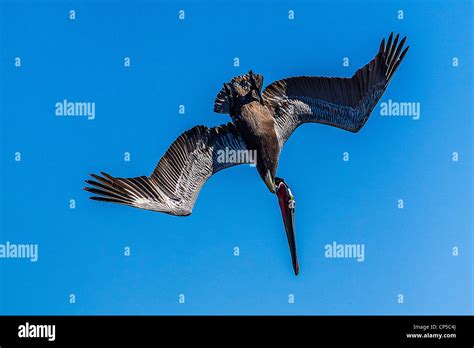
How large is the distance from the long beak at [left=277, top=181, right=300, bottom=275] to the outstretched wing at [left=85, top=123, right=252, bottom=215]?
0.81 meters

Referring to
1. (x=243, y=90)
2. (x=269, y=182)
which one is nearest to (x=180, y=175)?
A: (x=269, y=182)

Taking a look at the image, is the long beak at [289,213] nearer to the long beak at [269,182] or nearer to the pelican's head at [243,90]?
the long beak at [269,182]

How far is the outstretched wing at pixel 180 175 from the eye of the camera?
1023 centimetres

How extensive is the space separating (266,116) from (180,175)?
1637 millimetres

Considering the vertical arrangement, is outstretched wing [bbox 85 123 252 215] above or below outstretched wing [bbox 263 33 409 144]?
below

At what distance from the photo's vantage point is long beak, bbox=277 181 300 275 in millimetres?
11688

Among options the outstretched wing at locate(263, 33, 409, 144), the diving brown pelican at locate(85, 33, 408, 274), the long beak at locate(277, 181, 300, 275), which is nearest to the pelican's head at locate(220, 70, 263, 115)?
the diving brown pelican at locate(85, 33, 408, 274)

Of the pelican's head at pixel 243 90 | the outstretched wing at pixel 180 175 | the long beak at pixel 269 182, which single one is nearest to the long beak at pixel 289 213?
the long beak at pixel 269 182

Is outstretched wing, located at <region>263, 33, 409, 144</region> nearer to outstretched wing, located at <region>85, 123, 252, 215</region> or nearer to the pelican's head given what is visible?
the pelican's head

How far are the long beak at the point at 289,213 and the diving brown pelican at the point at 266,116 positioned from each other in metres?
0.31

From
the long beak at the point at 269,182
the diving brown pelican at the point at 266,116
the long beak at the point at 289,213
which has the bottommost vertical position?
the long beak at the point at 289,213
